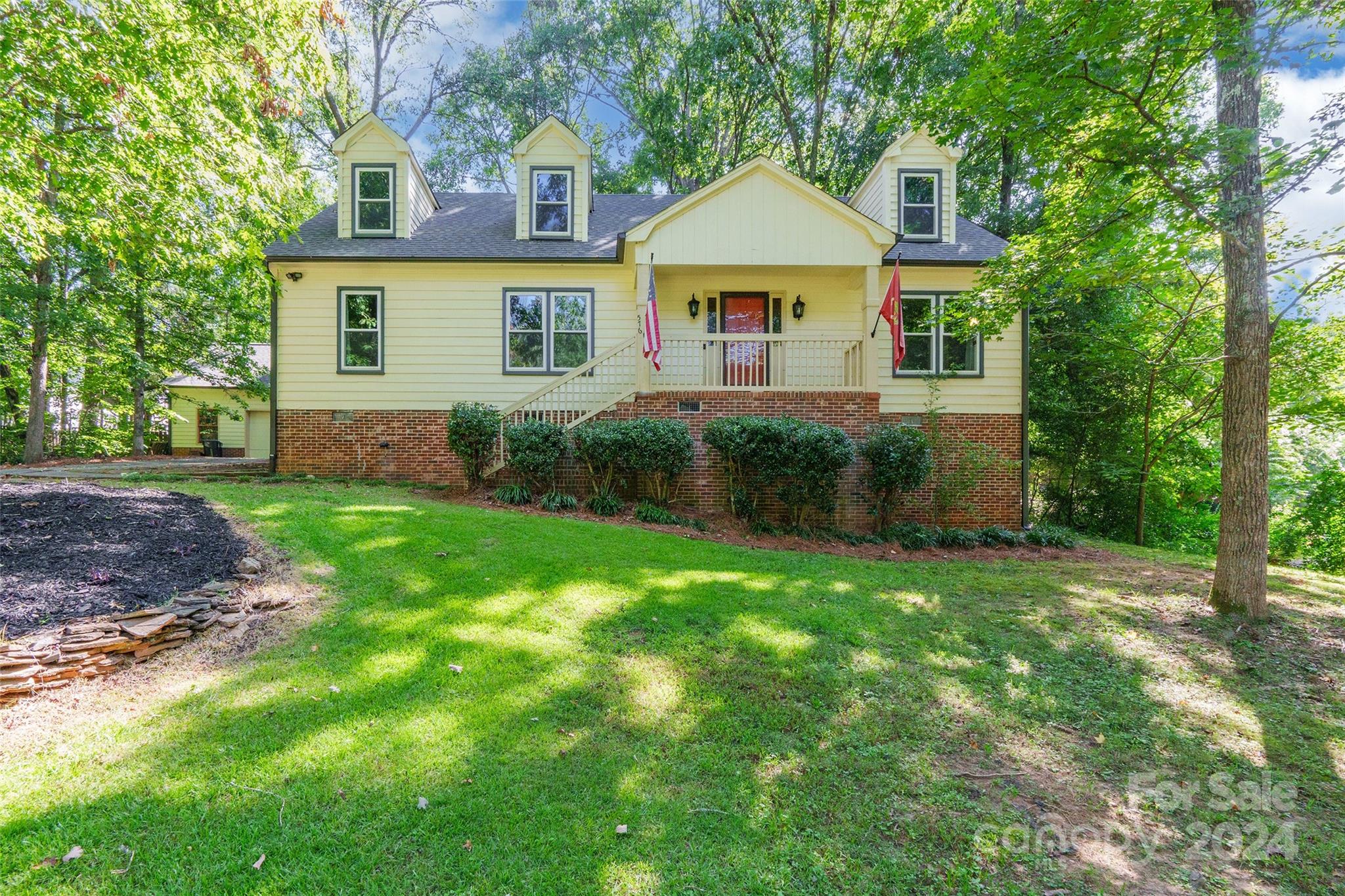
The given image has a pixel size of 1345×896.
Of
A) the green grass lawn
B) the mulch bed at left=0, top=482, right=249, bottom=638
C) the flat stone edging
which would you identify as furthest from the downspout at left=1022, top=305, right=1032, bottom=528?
the mulch bed at left=0, top=482, right=249, bottom=638

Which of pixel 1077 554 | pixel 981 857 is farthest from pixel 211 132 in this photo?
pixel 1077 554

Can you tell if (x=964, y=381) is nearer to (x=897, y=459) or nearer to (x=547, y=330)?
(x=897, y=459)

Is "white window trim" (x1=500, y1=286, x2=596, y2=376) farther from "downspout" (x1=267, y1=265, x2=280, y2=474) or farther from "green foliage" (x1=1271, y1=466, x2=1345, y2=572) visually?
"green foliage" (x1=1271, y1=466, x2=1345, y2=572)

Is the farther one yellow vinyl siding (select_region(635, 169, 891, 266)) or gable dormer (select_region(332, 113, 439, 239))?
gable dormer (select_region(332, 113, 439, 239))

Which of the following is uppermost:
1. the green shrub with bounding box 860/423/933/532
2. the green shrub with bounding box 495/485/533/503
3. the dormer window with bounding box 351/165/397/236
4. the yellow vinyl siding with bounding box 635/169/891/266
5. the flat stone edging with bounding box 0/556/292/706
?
the dormer window with bounding box 351/165/397/236

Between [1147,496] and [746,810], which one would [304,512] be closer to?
Result: [746,810]

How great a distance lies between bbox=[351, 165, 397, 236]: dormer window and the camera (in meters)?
11.1

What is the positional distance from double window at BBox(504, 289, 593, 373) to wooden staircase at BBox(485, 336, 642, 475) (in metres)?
0.90

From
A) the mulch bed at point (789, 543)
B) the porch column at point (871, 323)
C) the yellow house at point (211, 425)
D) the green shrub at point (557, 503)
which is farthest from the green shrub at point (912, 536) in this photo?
the yellow house at point (211, 425)

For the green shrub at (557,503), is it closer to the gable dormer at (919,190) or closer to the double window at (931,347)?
the double window at (931,347)

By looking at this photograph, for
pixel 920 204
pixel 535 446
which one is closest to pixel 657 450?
pixel 535 446

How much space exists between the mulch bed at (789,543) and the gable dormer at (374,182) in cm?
593

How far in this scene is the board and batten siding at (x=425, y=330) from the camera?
1062cm

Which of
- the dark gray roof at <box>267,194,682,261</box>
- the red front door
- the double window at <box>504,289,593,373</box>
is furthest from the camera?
the red front door
